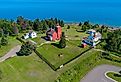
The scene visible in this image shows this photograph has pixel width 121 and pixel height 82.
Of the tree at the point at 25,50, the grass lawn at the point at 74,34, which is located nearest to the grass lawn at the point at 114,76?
the tree at the point at 25,50

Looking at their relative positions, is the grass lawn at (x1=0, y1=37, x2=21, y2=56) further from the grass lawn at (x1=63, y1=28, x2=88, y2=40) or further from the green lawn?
the grass lawn at (x1=63, y1=28, x2=88, y2=40)

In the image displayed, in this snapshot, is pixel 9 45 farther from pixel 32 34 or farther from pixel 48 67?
pixel 48 67

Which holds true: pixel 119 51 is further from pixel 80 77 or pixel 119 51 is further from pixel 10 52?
pixel 10 52

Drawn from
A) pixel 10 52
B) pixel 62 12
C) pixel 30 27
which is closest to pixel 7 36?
pixel 30 27

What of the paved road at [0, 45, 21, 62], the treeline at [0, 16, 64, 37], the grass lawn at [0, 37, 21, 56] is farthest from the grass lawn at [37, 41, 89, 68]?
the treeline at [0, 16, 64, 37]

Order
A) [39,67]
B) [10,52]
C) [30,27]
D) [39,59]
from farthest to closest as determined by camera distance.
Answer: [30,27]
[10,52]
[39,59]
[39,67]

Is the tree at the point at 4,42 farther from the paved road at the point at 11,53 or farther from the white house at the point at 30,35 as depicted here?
the white house at the point at 30,35

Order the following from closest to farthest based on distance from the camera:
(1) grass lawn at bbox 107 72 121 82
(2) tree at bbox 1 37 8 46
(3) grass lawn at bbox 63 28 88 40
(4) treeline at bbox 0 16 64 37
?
(1) grass lawn at bbox 107 72 121 82 → (2) tree at bbox 1 37 8 46 → (3) grass lawn at bbox 63 28 88 40 → (4) treeline at bbox 0 16 64 37

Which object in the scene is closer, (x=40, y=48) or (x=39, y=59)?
(x=39, y=59)
